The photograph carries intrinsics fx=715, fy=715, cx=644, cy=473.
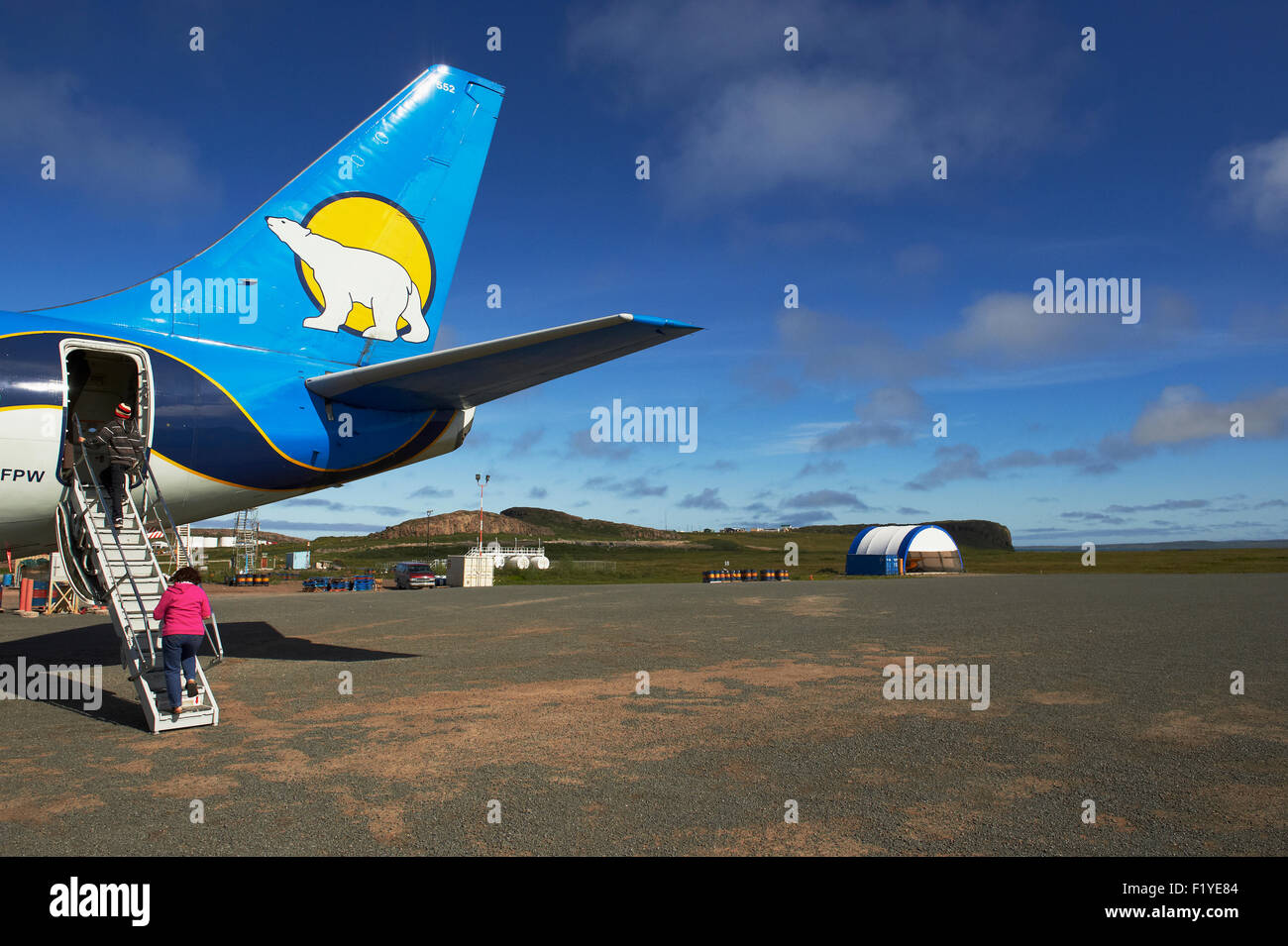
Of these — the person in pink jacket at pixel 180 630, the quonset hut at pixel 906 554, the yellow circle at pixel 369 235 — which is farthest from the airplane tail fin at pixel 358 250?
the quonset hut at pixel 906 554

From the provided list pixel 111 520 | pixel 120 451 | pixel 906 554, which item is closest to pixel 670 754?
pixel 111 520

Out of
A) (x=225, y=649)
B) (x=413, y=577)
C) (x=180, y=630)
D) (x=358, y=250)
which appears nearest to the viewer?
(x=180, y=630)

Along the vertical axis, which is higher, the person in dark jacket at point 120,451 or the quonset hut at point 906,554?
the person in dark jacket at point 120,451

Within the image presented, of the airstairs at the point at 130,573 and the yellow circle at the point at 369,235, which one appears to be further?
the yellow circle at the point at 369,235

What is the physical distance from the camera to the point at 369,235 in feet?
48.5

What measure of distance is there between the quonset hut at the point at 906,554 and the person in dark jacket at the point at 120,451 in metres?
63.0

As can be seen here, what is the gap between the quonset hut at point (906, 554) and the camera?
66.1m

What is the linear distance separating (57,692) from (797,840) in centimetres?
1307

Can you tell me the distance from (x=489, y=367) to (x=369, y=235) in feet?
18.5

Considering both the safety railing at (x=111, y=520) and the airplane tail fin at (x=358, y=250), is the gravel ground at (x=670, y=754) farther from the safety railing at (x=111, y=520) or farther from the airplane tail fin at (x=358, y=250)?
the airplane tail fin at (x=358, y=250)

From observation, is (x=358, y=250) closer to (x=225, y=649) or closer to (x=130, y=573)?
(x=130, y=573)

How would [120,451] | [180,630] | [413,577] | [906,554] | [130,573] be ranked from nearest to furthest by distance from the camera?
[180,630] < [130,573] < [120,451] < [413,577] < [906,554]

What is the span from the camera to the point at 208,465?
1212 cm
